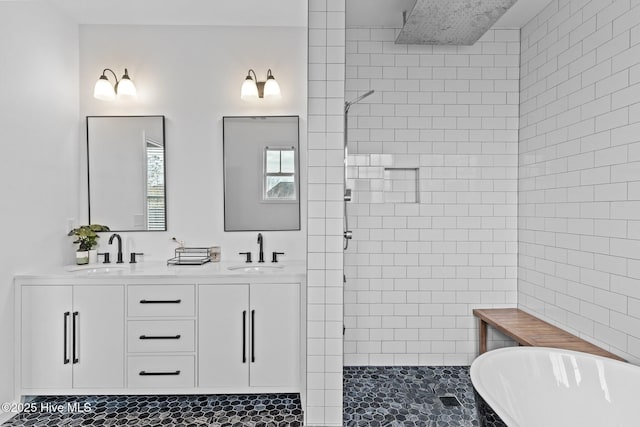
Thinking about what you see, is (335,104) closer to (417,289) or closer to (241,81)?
(241,81)

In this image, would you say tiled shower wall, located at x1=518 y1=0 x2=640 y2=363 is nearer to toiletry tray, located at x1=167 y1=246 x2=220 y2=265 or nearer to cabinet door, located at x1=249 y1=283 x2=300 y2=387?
cabinet door, located at x1=249 y1=283 x2=300 y2=387

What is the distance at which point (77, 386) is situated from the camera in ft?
8.64

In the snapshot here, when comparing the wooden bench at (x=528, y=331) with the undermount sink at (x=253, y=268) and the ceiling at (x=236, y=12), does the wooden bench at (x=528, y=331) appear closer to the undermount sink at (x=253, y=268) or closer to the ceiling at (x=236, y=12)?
the undermount sink at (x=253, y=268)

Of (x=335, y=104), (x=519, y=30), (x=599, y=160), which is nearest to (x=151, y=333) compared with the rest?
(x=335, y=104)

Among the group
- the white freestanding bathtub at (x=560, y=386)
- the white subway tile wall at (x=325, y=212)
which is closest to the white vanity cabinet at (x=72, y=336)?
the white subway tile wall at (x=325, y=212)

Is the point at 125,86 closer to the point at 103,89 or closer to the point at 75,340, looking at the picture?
the point at 103,89

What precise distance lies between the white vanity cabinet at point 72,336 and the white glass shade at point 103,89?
4.93 feet

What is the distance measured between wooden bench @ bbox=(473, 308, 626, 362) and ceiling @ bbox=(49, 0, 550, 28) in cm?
232

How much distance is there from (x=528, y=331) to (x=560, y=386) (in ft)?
2.91

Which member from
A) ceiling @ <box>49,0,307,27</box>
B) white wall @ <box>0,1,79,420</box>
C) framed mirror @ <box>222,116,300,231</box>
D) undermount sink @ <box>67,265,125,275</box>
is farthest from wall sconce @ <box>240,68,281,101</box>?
undermount sink @ <box>67,265,125,275</box>

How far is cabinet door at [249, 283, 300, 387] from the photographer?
8.73ft

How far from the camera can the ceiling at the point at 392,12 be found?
2.90 metres

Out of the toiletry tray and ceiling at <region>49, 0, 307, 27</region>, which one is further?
the toiletry tray

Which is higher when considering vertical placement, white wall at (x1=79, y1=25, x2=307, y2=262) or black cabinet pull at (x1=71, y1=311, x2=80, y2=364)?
white wall at (x1=79, y1=25, x2=307, y2=262)
